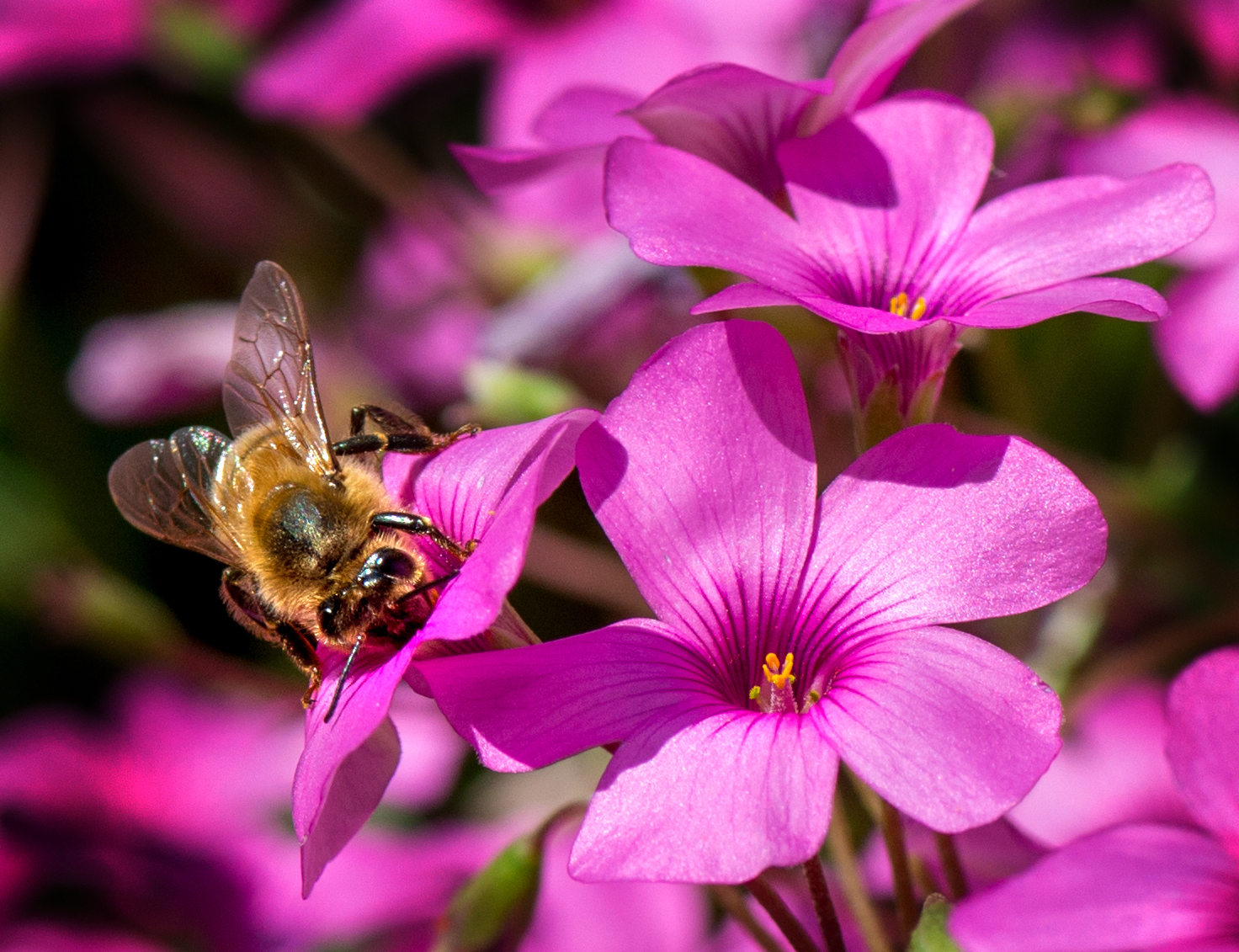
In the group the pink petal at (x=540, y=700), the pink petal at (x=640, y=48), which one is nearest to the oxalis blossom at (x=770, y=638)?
the pink petal at (x=540, y=700)

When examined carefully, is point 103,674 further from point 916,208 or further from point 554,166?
point 916,208

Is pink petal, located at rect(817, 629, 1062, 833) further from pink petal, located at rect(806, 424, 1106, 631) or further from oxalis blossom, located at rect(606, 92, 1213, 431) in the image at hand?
oxalis blossom, located at rect(606, 92, 1213, 431)

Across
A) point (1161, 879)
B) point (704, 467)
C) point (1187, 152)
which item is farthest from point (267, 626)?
point (1187, 152)

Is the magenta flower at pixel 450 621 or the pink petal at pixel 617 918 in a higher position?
the magenta flower at pixel 450 621

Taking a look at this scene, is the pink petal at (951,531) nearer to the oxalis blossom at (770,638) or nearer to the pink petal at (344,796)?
→ the oxalis blossom at (770,638)

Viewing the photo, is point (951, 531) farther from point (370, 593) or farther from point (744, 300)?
point (370, 593)
